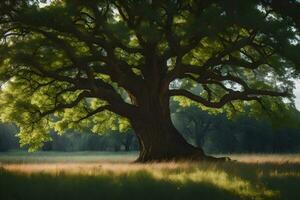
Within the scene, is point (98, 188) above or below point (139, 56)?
below

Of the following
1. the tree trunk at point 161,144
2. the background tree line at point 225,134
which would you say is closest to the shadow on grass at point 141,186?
the tree trunk at point 161,144

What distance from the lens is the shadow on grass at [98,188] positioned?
12562 millimetres

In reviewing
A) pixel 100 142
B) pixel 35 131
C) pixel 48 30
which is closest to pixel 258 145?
pixel 100 142

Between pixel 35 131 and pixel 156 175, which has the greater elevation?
pixel 35 131

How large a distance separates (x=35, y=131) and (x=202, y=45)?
11.8m

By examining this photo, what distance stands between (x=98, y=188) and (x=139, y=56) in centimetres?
1873

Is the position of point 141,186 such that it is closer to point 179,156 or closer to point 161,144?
point 161,144

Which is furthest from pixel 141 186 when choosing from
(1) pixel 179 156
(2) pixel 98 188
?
(1) pixel 179 156

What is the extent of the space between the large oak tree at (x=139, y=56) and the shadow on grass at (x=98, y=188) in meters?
A: 8.10

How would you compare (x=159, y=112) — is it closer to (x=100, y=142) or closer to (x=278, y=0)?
(x=278, y=0)

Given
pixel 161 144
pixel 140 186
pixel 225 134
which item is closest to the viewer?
pixel 140 186

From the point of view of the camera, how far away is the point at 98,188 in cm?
1320

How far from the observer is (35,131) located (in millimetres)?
32000

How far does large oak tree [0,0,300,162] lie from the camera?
21766mm
